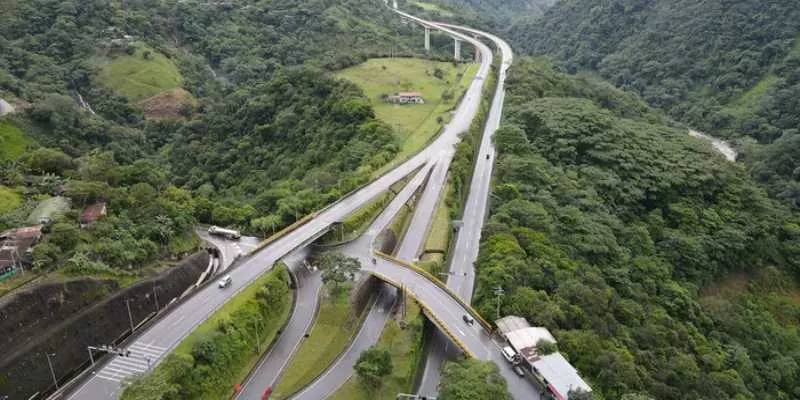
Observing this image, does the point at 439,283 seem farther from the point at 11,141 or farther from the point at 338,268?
the point at 11,141

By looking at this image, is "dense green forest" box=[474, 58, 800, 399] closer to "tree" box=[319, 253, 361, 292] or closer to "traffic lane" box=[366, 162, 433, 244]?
"traffic lane" box=[366, 162, 433, 244]

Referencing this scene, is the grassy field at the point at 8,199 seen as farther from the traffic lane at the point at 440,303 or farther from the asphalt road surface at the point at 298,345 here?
the traffic lane at the point at 440,303

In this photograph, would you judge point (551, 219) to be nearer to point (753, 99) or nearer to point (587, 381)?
point (587, 381)

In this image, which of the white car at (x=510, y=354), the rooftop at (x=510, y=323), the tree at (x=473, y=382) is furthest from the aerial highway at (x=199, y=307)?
the white car at (x=510, y=354)

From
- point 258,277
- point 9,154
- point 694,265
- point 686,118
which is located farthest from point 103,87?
point 686,118

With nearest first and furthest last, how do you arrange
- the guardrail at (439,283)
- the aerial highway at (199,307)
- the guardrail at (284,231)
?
1. the aerial highway at (199,307)
2. the guardrail at (439,283)
3. the guardrail at (284,231)
